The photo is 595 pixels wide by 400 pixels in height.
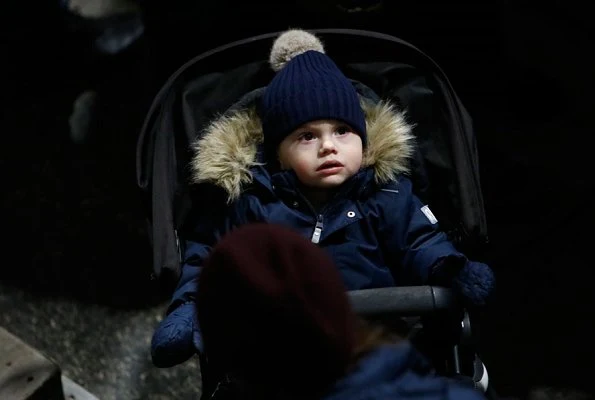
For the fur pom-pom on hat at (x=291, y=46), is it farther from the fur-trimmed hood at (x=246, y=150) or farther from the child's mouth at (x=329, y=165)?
the child's mouth at (x=329, y=165)

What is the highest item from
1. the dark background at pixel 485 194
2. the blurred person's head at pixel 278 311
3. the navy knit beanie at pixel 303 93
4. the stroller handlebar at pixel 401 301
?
the blurred person's head at pixel 278 311

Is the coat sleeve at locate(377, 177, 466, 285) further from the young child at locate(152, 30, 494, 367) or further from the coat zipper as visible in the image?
the coat zipper

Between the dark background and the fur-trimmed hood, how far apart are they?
56 cm

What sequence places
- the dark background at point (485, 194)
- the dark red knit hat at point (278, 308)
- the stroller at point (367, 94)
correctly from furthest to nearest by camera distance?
the dark background at point (485, 194) < the stroller at point (367, 94) < the dark red knit hat at point (278, 308)

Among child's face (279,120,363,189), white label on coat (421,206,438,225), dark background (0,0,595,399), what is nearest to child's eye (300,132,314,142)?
child's face (279,120,363,189)

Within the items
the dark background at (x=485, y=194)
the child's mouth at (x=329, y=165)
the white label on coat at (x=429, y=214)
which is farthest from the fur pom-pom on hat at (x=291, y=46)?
the dark background at (x=485, y=194)

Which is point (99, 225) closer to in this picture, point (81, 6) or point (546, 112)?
point (81, 6)

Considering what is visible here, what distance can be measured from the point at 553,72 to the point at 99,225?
4.89ft

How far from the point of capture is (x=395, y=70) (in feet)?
6.35

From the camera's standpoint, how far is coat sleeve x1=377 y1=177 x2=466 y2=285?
5.70ft

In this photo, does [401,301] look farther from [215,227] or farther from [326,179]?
[215,227]

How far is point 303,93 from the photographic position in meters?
1.77

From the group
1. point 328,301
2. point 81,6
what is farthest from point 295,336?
point 81,6

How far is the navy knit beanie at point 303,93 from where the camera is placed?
177 centimetres
